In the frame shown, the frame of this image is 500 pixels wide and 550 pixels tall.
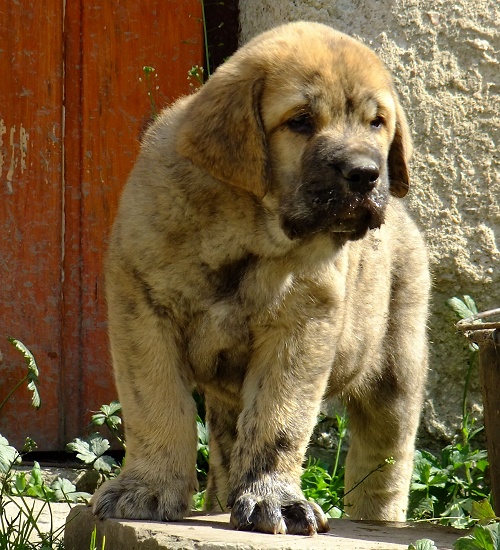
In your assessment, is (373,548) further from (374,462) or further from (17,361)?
(17,361)

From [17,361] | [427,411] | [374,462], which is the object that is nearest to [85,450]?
[17,361]

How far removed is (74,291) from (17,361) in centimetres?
56

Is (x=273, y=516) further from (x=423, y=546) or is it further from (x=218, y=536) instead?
(x=423, y=546)

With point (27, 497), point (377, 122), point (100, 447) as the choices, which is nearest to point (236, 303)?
point (377, 122)

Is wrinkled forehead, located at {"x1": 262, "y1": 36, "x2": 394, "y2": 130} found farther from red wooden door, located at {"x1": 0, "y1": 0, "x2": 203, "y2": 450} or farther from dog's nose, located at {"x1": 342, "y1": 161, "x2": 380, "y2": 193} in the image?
red wooden door, located at {"x1": 0, "y1": 0, "x2": 203, "y2": 450}

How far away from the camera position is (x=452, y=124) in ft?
21.4

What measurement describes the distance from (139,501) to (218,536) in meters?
0.48

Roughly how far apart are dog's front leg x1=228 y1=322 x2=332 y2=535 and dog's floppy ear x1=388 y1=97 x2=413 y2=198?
0.77 m

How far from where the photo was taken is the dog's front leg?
4.31 m

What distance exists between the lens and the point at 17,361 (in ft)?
21.9

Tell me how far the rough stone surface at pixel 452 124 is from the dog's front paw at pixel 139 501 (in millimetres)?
2741

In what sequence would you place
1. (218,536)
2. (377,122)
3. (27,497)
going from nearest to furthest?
(218,536)
(377,122)
(27,497)

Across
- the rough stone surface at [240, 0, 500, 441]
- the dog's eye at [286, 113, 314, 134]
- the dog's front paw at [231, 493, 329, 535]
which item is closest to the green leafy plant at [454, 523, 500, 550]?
the dog's front paw at [231, 493, 329, 535]

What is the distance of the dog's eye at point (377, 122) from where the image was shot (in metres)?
4.59
